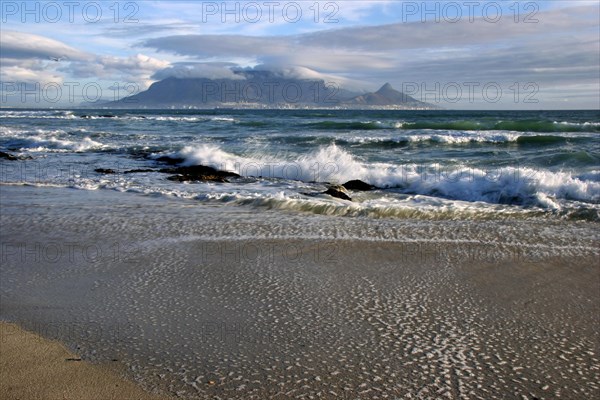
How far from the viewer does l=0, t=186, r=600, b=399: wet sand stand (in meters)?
3.30

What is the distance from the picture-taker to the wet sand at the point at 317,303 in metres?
3.30

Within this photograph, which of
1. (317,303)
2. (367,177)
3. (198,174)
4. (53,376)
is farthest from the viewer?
(198,174)

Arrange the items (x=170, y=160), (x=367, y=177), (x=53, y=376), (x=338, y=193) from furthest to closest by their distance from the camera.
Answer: (x=170, y=160), (x=367, y=177), (x=338, y=193), (x=53, y=376)

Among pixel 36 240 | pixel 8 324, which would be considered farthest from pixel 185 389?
pixel 36 240

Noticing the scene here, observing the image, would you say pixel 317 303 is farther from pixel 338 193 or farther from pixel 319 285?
pixel 338 193

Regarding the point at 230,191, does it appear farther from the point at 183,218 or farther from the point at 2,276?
the point at 2,276

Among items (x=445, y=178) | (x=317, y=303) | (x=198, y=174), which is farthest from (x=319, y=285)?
(x=198, y=174)

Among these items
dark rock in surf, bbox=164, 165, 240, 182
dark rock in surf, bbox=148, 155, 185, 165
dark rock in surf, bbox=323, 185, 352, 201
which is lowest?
dark rock in surf, bbox=323, 185, 352, 201

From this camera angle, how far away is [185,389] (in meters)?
3.11

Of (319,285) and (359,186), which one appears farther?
(359,186)

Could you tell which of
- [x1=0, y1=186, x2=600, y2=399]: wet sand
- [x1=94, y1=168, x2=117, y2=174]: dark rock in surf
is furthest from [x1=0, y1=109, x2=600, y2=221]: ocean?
[x1=0, y1=186, x2=600, y2=399]: wet sand

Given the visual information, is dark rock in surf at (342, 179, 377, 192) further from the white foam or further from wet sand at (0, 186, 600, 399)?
wet sand at (0, 186, 600, 399)

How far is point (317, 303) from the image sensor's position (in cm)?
452

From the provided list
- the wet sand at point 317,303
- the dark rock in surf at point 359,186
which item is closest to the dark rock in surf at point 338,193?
the dark rock in surf at point 359,186
